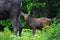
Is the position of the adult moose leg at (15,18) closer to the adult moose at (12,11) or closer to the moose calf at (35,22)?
the adult moose at (12,11)

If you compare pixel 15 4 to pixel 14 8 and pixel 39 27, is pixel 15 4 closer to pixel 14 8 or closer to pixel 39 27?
pixel 14 8

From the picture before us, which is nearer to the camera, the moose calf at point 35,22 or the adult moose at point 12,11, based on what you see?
the adult moose at point 12,11

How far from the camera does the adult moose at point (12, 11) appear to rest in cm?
1102

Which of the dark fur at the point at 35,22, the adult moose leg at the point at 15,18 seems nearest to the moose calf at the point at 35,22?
the dark fur at the point at 35,22

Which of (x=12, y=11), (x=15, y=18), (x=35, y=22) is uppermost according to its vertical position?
(x=12, y=11)

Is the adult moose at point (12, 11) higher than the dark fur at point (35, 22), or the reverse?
the adult moose at point (12, 11)

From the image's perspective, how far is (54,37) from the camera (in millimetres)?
6520

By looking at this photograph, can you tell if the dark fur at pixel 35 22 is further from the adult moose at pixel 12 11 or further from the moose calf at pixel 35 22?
the adult moose at pixel 12 11

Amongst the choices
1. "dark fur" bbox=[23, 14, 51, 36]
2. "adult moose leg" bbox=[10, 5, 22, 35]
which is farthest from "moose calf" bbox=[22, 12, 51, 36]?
"adult moose leg" bbox=[10, 5, 22, 35]

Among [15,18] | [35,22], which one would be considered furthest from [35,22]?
[15,18]

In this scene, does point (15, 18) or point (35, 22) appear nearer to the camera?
point (15, 18)

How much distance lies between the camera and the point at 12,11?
36.4 feet

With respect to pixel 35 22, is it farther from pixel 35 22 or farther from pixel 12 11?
pixel 12 11

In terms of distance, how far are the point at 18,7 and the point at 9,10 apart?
0.39 m
